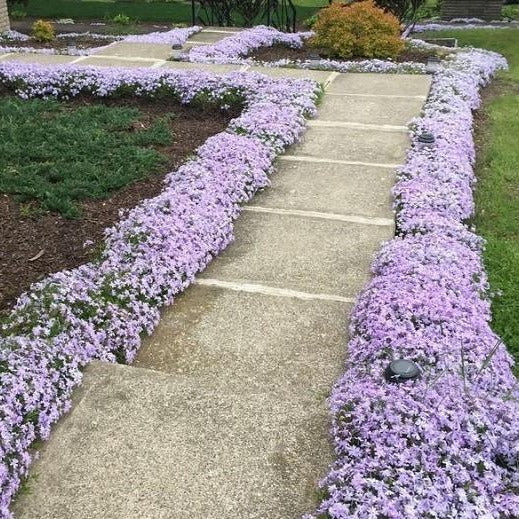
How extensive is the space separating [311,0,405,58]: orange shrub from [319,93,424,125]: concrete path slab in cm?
289

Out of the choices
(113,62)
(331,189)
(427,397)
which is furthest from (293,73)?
(427,397)

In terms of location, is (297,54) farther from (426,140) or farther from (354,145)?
(426,140)

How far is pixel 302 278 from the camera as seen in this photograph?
3980mm

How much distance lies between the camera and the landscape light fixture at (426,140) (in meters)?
5.79

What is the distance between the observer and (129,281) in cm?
359

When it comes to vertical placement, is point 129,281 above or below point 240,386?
above

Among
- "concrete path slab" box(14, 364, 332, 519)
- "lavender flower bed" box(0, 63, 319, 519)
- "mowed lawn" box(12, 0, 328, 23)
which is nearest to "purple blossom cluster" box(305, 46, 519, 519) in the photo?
"concrete path slab" box(14, 364, 332, 519)

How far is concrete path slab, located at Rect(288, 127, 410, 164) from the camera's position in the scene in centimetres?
582

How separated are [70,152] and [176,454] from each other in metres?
3.82

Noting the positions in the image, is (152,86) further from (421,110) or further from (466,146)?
(466,146)

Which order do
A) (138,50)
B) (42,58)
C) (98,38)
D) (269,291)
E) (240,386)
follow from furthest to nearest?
(98,38) → (138,50) → (42,58) → (269,291) → (240,386)

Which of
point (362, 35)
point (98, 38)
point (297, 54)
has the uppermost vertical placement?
point (362, 35)

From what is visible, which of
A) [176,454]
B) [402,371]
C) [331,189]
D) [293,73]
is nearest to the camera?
[176,454]

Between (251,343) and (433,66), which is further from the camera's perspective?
(433,66)
